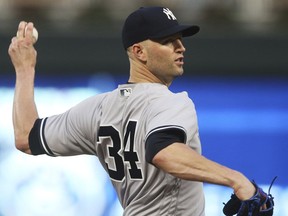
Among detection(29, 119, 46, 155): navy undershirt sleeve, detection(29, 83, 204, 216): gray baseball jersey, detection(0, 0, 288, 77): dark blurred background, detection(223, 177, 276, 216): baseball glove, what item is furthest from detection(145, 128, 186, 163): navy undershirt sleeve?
detection(0, 0, 288, 77): dark blurred background

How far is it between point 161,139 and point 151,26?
58 centimetres

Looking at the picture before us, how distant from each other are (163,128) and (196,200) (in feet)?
1.43

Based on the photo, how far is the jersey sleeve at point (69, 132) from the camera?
13.8 ft

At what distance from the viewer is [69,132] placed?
4266 mm

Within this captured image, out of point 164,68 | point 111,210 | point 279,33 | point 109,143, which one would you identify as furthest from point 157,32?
point 279,33

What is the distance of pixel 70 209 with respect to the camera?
30.8 feet

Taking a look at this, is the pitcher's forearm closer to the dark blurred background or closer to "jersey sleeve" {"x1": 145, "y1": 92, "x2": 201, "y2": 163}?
"jersey sleeve" {"x1": 145, "y1": 92, "x2": 201, "y2": 163}

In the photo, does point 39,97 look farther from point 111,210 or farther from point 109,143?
point 109,143

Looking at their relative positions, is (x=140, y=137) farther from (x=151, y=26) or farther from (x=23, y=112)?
(x=23, y=112)

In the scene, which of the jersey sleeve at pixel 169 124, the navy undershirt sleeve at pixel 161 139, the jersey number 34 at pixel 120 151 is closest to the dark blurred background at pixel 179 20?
the jersey number 34 at pixel 120 151

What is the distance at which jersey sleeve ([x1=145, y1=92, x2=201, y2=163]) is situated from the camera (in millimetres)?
3727

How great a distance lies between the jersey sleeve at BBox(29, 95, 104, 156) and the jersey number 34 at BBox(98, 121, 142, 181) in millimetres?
106

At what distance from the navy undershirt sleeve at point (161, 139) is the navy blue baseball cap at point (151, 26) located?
490mm

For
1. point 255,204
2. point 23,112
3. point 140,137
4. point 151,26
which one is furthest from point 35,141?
point 255,204
